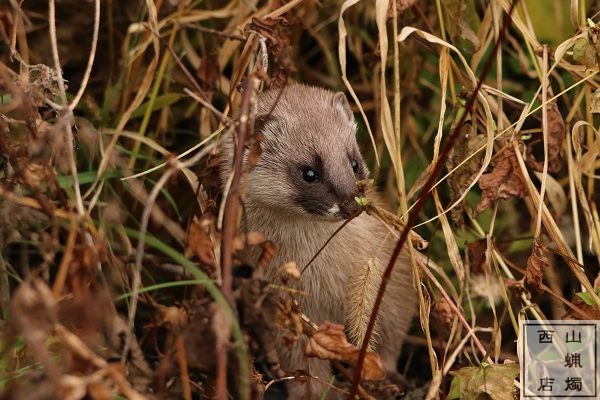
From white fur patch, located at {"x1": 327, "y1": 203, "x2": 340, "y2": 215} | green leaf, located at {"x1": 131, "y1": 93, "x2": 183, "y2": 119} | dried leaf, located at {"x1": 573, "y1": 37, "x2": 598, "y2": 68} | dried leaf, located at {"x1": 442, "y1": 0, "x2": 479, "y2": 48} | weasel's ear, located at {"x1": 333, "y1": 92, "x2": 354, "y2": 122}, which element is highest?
dried leaf, located at {"x1": 442, "y1": 0, "x2": 479, "y2": 48}

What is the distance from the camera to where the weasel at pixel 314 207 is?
2822mm

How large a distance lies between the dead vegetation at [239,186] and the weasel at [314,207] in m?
0.13

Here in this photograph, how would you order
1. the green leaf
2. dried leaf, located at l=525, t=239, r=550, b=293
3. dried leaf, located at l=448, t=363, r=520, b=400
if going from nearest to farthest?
dried leaf, located at l=448, t=363, r=520, b=400 → dried leaf, located at l=525, t=239, r=550, b=293 → the green leaf

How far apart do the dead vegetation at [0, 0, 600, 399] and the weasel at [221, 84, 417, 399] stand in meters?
0.13

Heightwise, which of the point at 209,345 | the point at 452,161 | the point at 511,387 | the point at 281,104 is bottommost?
the point at 511,387

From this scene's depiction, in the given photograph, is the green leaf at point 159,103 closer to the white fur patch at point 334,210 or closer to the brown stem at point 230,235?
the white fur patch at point 334,210

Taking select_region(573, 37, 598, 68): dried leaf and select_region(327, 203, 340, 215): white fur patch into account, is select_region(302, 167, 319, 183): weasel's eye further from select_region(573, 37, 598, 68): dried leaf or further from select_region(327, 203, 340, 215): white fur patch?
select_region(573, 37, 598, 68): dried leaf

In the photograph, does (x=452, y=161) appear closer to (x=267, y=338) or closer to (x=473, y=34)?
(x=473, y=34)

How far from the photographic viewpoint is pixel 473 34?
3.04 m

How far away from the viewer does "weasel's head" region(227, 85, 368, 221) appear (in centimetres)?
275

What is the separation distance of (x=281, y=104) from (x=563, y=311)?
1224 mm

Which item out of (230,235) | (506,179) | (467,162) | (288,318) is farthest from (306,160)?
(230,235)

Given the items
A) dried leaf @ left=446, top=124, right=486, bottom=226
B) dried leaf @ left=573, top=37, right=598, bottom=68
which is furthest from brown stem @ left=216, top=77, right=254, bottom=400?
dried leaf @ left=573, top=37, right=598, bottom=68

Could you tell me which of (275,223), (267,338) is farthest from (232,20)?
(267,338)
